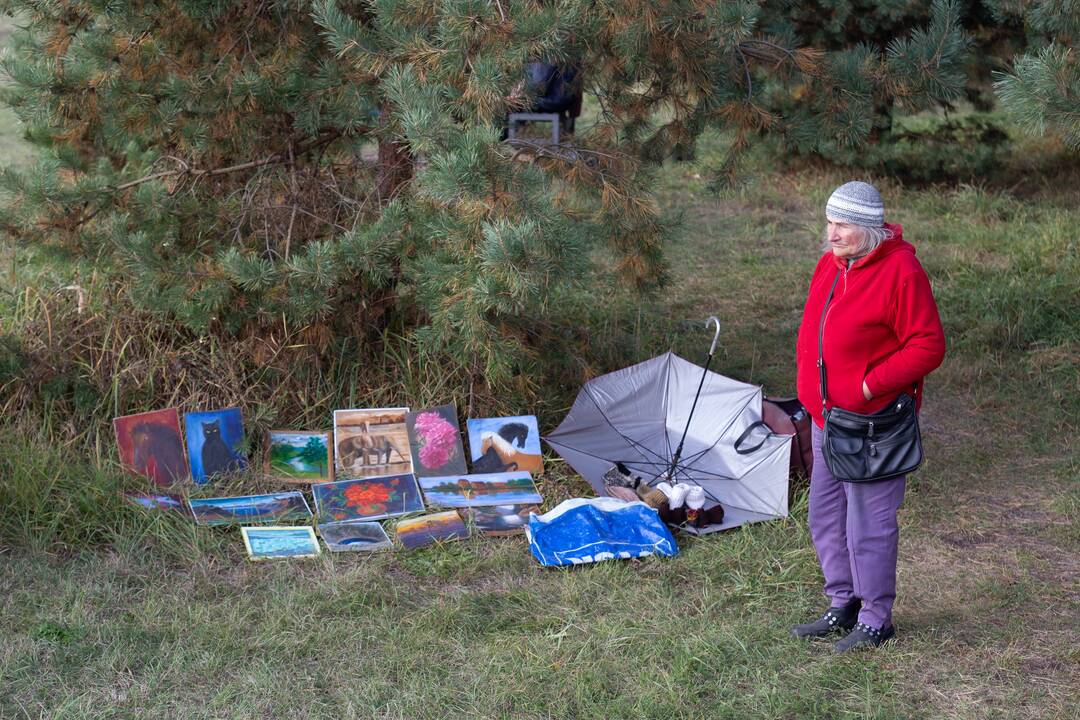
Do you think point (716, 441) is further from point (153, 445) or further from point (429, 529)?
point (153, 445)

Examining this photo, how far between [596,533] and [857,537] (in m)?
1.11

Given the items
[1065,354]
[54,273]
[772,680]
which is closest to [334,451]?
[54,273]

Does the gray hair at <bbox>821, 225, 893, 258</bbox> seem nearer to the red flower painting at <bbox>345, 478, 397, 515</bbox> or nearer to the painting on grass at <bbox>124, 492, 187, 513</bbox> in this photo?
the red flower painting at <bbox>345, 478, 397, 515</bbox>

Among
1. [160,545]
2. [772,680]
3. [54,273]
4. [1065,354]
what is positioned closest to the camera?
[772,680]

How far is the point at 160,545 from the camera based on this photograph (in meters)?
4.30

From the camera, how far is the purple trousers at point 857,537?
3525 mm

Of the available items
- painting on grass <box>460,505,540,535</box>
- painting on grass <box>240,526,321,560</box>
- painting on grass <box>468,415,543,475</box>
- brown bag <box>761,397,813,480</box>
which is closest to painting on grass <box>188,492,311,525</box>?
painting on grass <box>240,526,321,560</box>

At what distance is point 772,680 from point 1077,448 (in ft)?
8.86

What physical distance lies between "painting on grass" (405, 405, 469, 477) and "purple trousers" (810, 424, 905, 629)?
6.04 ft

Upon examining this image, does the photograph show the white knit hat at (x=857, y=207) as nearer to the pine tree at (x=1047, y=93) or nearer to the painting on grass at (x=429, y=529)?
the pine tree at (x=1047, y=93)

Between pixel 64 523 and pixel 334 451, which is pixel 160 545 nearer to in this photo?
pixel 64 523

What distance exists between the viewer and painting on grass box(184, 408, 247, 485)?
4883 mm

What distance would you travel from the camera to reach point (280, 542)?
4387 millimetres

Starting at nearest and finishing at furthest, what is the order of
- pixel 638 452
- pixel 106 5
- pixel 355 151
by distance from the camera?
pixel 106 5, pixel 638 452, pixel 355 151
